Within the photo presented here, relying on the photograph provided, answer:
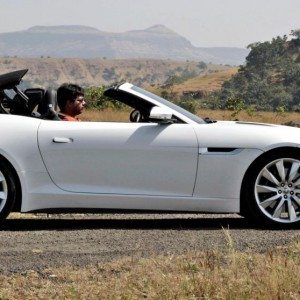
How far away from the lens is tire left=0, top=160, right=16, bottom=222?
→ 26.9 ft

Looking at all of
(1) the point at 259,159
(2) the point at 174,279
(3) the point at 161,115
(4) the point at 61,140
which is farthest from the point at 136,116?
(2) the point at 174,279

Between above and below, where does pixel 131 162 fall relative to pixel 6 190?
above

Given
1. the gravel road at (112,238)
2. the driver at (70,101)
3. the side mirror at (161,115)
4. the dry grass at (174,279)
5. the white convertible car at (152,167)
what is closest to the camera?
the dry grass at (174,279)

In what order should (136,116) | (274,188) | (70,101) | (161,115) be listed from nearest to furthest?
(161,115) → (274,188) → (136,116) → (70,101)

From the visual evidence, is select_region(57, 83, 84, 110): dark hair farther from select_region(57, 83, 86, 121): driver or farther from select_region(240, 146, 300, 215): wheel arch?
select_region(240, 146, 300, 215): wheel arch

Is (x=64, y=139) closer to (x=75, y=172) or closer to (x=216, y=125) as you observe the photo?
(x=75, y=172)

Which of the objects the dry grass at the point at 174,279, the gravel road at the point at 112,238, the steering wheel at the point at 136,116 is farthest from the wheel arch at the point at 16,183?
the dry grass at the point at 174,279

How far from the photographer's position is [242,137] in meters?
8.30

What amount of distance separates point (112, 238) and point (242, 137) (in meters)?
1.50

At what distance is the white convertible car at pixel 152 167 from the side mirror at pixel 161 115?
0.04 feet

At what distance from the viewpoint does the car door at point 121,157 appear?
8203mm

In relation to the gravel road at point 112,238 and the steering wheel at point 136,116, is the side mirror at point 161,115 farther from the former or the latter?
the gravel road at point 112,238

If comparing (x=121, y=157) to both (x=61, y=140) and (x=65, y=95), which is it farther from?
(x=65, y=95)

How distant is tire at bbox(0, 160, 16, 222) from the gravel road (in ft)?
0.83
